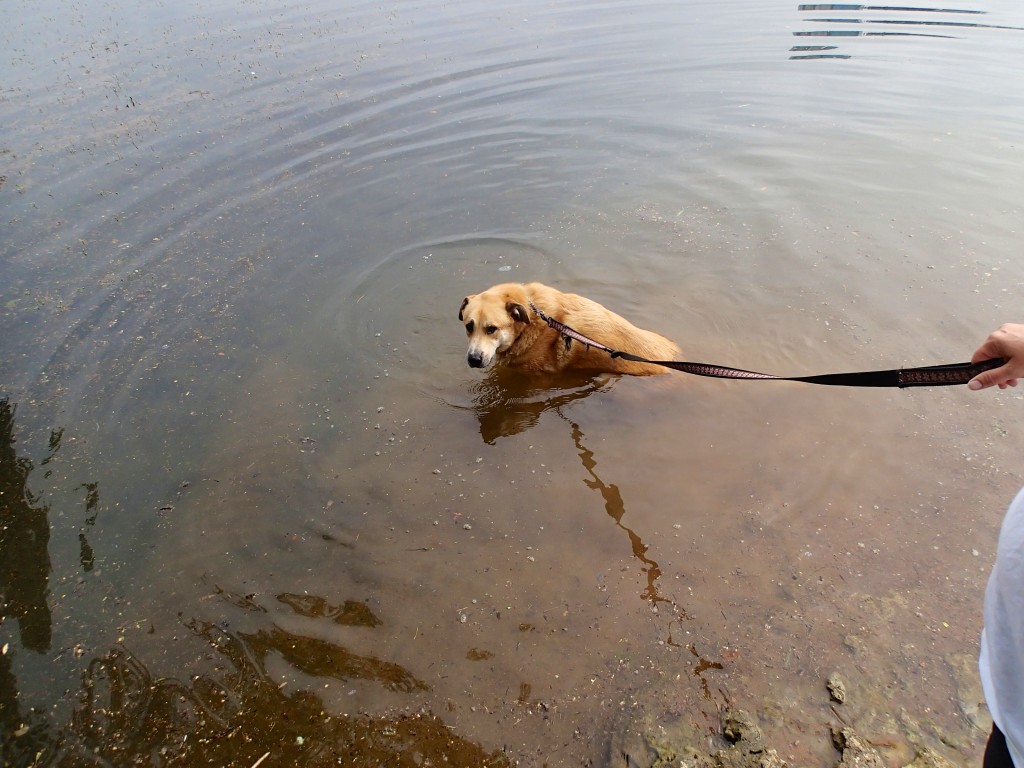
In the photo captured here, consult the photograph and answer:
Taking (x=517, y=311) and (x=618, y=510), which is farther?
(x=517, y=311)

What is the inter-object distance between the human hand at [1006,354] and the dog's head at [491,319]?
14.2ft

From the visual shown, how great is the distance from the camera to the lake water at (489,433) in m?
3.84

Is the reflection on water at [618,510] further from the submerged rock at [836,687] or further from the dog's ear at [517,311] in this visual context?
the dog's ear at [517,311]

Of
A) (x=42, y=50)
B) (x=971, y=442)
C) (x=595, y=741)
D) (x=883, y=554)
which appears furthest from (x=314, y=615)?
(x=42, y=50)

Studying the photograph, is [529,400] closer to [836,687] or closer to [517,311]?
[517,311]

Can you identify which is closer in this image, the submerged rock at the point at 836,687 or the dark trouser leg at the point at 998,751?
the dark trouser leg at the point at 998,751

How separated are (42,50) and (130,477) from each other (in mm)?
19330

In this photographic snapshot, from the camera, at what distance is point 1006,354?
214cm

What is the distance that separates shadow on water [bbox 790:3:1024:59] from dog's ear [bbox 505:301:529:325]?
1417 cm

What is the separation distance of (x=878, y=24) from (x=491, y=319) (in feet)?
64.4

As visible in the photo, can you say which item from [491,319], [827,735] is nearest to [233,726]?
[827,735]

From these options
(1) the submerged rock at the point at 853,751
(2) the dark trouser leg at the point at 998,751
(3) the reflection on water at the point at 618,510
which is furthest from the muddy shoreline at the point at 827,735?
(2) the dark trouser leg at the point at 998,751

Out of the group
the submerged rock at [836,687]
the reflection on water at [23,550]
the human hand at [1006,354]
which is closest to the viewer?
the human hand at [1006,354]

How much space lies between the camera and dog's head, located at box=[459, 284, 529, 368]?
612 cm
